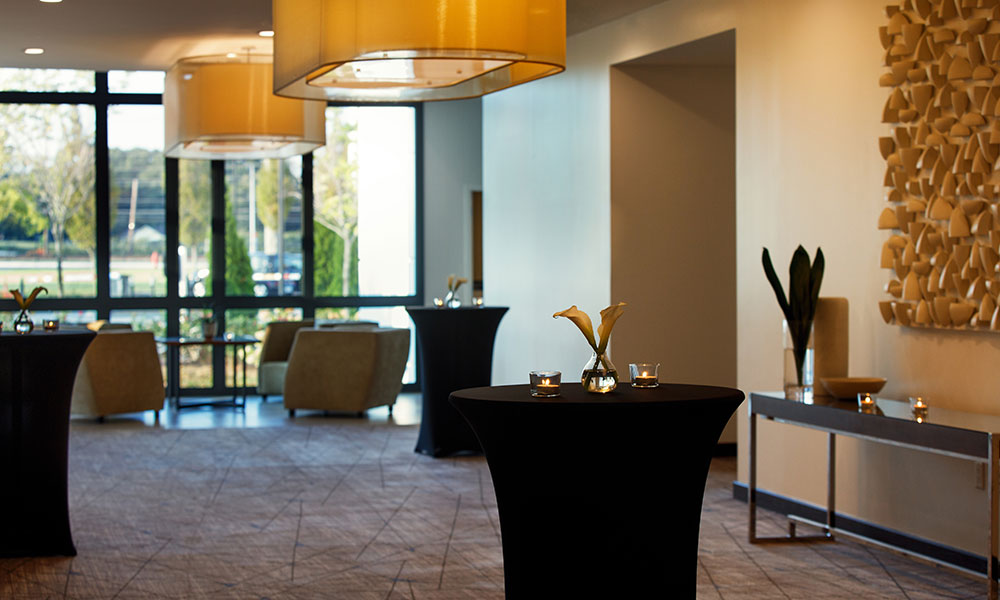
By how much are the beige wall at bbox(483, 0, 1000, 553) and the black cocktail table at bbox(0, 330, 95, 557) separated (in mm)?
3610

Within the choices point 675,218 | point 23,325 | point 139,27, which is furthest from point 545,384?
point 139,27

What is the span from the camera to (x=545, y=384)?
3.11 meters

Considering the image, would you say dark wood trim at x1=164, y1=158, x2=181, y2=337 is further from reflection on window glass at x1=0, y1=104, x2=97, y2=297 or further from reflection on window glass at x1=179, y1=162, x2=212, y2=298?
reflection on window glass at x1=0, y1=104, x2=97, y2=297

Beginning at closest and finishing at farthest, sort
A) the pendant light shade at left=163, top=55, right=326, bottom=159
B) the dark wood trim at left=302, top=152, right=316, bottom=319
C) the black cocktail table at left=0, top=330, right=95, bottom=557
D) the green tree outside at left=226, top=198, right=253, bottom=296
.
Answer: the black cocktail table at left=0, top=330, right=95, bottom=557
the pendant light shade at left=163, top=55, right=326, bottom=159
the green tree outside at left=226, top=198, right=253, bottom=296
the dark wood trim at left=302, top=152, right=316, bottom=319

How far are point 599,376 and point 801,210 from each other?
297cm

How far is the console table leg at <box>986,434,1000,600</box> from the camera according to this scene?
12.4 feet

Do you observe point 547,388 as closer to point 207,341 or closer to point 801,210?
point 801,210

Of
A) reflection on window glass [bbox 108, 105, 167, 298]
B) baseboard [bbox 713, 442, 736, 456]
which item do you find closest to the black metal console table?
baseboard [bbox 713, 442, 736, 456]

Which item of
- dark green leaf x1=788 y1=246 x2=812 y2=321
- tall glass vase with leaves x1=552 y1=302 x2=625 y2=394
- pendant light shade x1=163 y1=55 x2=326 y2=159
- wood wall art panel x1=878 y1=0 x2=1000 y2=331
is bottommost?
tall glass vase with leaves x1=552 y1=302 x2=625 y2=394

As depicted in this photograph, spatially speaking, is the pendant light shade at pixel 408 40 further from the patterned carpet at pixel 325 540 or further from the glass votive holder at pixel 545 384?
the patterned carpet at pixel 325 540

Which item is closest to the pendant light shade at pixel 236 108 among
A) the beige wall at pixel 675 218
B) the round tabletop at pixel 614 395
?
the beige wall at pixel 675 218

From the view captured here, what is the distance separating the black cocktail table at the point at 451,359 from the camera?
749 cm

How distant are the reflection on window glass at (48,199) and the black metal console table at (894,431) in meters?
8.36

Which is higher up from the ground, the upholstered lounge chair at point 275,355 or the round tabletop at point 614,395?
the round tabletop at point 614,395
